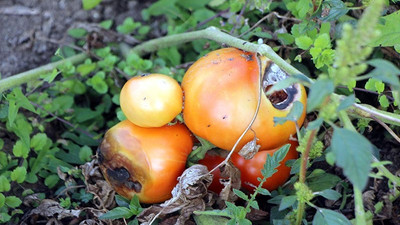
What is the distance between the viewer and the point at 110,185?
176cm

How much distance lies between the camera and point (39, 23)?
100 inches

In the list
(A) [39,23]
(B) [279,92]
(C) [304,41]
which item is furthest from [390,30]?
(A) [39,23]

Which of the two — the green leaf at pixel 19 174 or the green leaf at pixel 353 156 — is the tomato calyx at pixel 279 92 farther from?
the green leaf at pixel 19 174

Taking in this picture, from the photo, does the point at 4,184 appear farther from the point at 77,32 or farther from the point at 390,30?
the point at 390,30

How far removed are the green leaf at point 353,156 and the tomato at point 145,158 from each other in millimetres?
743

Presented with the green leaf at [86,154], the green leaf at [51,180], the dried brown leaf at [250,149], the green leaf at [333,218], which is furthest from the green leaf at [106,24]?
the green leaf at [333,218]

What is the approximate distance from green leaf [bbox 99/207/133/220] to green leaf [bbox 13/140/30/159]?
485 millimetres

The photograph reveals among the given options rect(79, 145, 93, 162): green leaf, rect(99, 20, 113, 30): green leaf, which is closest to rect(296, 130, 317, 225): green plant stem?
rect(79, 145, 93, 162): green leaf

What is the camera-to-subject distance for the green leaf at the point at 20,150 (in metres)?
1.90

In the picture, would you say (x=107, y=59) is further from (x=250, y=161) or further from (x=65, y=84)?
(x=250, y=161)

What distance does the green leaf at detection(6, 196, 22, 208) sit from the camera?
5.84 feet

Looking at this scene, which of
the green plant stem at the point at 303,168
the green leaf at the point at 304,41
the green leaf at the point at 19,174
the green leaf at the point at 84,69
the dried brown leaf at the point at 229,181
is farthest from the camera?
the green leaf at the point at 84,69

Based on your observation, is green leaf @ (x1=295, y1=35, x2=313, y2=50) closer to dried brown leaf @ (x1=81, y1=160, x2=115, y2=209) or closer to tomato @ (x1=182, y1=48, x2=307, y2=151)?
tomato @ (x1=182, y1=48, x2=307, y2=151)

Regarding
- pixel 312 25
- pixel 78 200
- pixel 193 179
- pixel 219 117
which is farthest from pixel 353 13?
pixel 78 200
